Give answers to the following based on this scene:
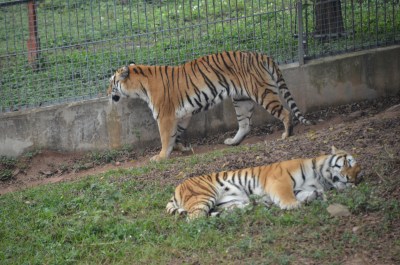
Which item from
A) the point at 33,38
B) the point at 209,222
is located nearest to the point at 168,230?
the point at 209,222

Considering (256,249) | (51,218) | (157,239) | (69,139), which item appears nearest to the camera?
(256,249)

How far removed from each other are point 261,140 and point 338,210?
4.18 metres

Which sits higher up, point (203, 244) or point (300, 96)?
point (300, 96)

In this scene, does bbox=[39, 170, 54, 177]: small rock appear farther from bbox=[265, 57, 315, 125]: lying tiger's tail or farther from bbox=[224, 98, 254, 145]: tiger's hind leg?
bbox=[265, 57, 315, 125]: lying tiger's tail

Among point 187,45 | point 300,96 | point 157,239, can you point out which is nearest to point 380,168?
point 157,239

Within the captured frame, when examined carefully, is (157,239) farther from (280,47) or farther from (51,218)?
(280,47)

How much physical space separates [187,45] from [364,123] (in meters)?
3.38

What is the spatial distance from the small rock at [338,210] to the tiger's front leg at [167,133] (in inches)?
162

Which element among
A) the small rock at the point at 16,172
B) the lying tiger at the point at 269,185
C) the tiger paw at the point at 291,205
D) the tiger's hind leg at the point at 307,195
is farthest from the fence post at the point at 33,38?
the tiger paw at the point at 291,205

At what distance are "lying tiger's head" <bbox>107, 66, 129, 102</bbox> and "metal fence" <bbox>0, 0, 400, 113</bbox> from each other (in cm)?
38

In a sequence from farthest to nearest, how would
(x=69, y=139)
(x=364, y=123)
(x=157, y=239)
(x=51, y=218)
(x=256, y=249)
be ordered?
1. (x=69, y=139)
2. (x=364, y=123)
3. (x=51, y=218)
4. (x=157, y=239)
5. (x=256, y=249)

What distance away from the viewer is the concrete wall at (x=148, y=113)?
11.0 meters

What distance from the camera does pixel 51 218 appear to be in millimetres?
7766

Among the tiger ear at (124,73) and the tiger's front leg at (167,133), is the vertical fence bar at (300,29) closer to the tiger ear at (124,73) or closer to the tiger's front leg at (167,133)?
the tiger's front leg at (167,133)
